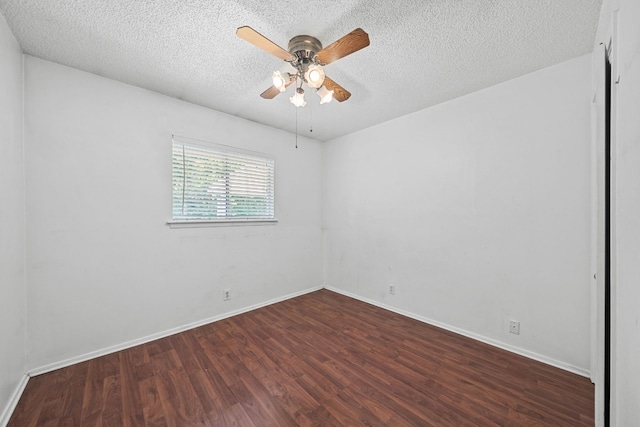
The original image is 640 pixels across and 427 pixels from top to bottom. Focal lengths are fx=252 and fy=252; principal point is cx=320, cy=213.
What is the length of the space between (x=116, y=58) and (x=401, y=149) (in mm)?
2860

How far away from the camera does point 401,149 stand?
10.2 ft

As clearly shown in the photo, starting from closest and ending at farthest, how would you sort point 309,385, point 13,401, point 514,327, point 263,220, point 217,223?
point 13,401
point 309,385
point 514,327
point 217,223
point 263,220

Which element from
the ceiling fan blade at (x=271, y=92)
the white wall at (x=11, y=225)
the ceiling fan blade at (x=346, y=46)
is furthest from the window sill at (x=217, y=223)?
the ceiling fan blade at (x=346, y=46)

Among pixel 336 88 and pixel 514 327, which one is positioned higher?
pixel 336 88

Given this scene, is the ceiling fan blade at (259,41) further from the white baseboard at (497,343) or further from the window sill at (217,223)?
the white baseboard at (497,343)

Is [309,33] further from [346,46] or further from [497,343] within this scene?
[497,343]

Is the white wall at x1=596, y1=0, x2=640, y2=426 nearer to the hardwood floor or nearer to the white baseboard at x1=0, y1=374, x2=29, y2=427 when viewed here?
the hardwood floor

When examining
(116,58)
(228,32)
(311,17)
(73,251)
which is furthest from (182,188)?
(311,17)

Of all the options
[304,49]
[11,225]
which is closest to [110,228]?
[11,225]

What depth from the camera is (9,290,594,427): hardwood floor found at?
60.1 inches

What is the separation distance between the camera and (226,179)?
303 cm

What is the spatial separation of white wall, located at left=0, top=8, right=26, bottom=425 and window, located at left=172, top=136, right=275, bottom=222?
106 centimetres

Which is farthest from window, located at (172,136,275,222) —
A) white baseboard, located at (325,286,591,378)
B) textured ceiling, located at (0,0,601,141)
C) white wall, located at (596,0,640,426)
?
white wall, located at (596,0,640,426)

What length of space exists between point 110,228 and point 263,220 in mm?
1572
